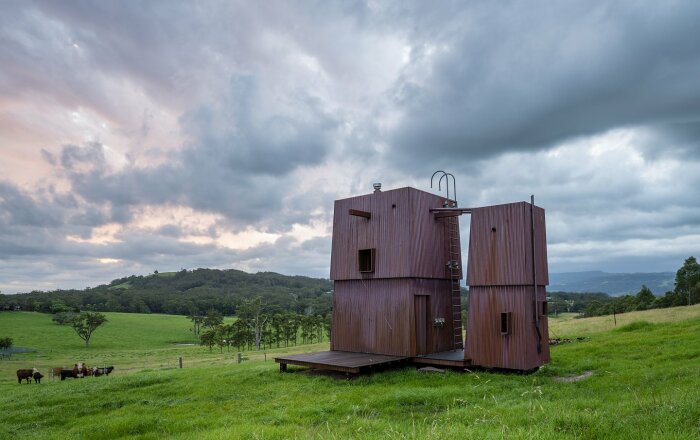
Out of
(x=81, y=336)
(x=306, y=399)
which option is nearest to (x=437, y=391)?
(x=306, y=399)

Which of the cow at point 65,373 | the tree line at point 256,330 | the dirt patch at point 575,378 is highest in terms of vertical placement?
the dirt patch at point 575,378

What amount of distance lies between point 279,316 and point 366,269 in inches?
2347

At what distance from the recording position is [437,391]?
42.8ft

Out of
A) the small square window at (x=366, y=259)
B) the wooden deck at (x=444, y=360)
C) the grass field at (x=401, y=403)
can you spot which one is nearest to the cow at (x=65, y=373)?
the grass field at (x=401, y=403)

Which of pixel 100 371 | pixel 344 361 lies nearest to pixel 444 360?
pixel 344 361

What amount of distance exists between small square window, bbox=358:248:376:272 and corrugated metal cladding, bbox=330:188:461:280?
7.1 inches

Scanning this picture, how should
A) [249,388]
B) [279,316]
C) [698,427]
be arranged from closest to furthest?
[698,427]
[249,388]
[279,316]

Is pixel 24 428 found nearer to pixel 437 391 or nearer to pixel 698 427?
pixel 437 391

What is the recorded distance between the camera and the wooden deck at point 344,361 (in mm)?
16391

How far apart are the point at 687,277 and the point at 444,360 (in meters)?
72.6

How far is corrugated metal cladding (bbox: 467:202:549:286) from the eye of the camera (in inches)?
660

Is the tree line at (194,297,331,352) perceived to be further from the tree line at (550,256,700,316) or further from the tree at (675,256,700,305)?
the tree at (675,256,700,305)

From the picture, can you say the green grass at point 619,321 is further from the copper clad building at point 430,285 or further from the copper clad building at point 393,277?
the copper clad building at point 393,277

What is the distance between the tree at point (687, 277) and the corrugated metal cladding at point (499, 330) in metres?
67.0
